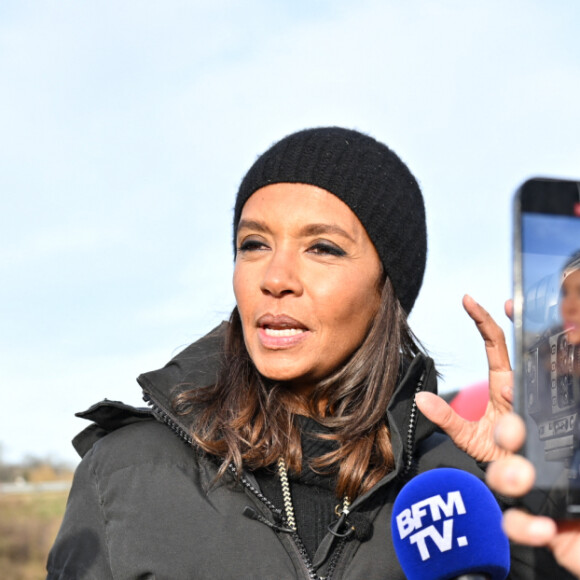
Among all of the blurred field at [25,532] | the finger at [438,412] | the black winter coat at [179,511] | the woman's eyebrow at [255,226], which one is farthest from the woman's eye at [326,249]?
the blurred field at [25,532]

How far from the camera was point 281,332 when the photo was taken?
275 cm

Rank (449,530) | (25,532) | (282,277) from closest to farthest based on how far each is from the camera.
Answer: (449,530) → (282,277) → (25,532)

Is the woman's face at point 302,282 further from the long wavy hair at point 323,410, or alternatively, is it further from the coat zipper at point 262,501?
the coat zipper at point 262,501

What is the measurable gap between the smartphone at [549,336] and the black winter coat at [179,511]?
34.7 inches

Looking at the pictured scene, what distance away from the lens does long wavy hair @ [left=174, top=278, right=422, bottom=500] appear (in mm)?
2727

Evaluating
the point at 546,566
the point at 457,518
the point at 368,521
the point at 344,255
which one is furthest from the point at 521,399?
the point at 344,255

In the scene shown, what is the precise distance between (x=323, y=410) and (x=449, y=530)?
984mm

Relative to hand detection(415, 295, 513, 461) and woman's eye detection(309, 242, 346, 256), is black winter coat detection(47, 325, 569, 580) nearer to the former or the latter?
hand detection(415, 295, 513, 461)

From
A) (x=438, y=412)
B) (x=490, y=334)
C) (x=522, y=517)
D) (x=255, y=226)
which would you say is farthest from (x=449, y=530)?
(x=255, y=226)

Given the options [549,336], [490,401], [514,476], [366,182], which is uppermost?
[366,182]

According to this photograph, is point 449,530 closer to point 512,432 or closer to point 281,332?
point 512,432

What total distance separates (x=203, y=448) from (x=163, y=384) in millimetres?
246

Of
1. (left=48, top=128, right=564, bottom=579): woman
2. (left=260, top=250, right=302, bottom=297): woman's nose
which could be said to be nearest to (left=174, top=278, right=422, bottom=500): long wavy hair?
(left=48, top=128, right=564, bottom=579): woman

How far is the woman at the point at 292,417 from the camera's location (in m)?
2.56
